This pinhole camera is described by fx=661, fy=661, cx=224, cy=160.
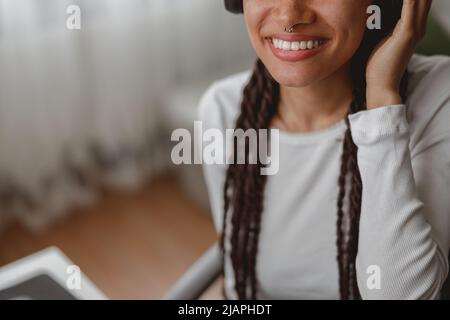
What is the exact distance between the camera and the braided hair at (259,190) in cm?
70

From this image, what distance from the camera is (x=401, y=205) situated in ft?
2.05

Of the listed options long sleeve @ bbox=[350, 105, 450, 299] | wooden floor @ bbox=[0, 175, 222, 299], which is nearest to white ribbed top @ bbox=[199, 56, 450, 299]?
long sleeve @ bbox=[350, 105, 450, 299]

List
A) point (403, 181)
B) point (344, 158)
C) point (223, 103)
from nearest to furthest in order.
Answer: point (403, 181)
point (344, 158)
point (223, 103)

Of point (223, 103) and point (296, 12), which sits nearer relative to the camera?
point (296, 12)

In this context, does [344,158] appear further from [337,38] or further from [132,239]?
[132,239]

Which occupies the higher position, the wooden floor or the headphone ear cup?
the headphone ear cup

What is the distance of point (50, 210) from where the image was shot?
6.01 feet

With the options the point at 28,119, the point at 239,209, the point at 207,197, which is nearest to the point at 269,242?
the point at 239,209

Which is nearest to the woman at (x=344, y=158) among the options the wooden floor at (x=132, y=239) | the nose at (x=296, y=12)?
the nose at (x=296, y=12)

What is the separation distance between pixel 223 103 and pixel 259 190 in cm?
13

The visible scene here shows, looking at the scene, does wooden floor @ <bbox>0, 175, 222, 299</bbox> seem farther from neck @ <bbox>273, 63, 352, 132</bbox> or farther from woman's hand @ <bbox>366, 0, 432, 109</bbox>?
woman's hand @ <bbox>366, 0, 432, 109</bbox>

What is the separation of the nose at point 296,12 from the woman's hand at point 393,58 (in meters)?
0.07

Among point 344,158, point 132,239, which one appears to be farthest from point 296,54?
point 132,239

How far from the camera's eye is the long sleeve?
2.04 feet
